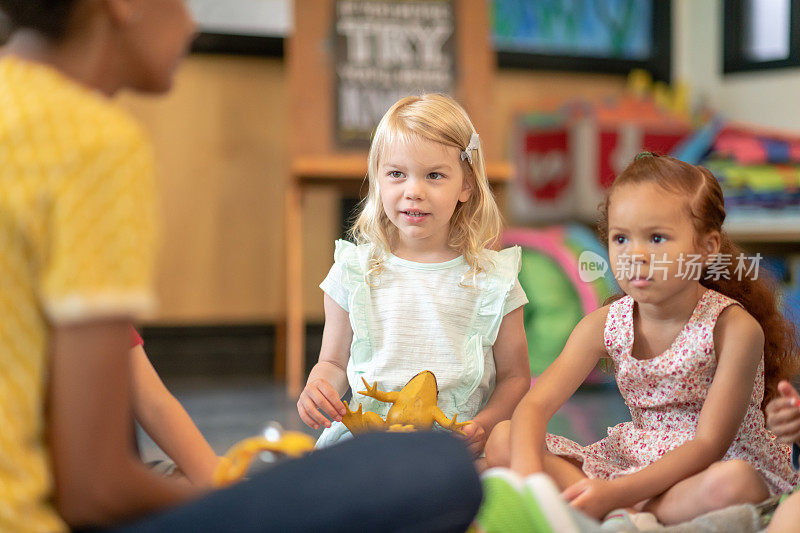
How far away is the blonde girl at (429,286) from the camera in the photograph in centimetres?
125

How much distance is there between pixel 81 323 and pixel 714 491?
0.73m

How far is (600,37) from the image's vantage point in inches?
134

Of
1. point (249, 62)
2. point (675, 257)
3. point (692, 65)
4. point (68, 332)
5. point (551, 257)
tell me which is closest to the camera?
point (68, 332)

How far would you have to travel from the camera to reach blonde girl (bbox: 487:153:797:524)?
3.43 ft

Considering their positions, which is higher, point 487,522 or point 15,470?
point 15,470

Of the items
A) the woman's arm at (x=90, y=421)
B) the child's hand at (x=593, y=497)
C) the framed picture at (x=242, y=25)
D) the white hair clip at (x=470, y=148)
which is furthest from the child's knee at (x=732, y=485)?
the framed picture at (x=242, y=25)

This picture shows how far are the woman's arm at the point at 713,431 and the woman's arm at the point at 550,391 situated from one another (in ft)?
0.34

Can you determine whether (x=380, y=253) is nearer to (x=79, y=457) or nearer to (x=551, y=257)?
(x=79, y=457)

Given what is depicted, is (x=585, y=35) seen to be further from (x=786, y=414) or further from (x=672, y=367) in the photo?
(x=786, y=414)

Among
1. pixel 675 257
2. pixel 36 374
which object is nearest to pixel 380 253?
pixel 675 257

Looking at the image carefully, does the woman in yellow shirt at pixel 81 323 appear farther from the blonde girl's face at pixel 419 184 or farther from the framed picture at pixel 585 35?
the framed picture at pixel 585 35

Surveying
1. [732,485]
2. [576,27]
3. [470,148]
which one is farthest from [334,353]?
[576,27]

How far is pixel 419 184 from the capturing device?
1.24m

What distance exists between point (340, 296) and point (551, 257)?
1.39 meters
